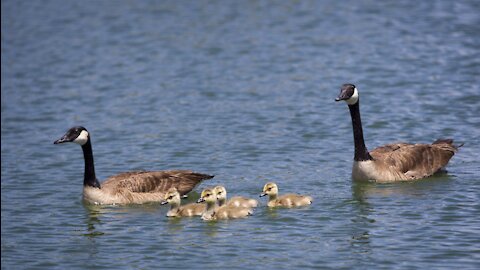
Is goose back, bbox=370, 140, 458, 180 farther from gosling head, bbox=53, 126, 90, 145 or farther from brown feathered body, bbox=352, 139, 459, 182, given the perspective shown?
gosling head, bbox=53, 126, 90, 145

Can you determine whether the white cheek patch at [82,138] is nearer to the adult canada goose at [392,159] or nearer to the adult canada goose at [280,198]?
the adult canada goose at [280,198]

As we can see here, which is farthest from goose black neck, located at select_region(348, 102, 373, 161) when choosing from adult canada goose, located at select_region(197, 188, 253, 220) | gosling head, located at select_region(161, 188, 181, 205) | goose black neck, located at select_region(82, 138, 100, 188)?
goose black neck, located at select_region(82, 138, 100, 188)

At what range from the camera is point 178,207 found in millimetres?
16156

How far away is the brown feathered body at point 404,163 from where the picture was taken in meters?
17.7

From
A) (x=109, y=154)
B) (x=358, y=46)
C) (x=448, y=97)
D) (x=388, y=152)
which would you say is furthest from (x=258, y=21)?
(x=388, y=152)

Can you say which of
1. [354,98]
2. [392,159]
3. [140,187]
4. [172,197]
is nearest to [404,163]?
[392,159]

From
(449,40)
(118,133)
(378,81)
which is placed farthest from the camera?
(449,40)

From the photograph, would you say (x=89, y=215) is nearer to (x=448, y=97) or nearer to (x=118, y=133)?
(x=118, y=133)

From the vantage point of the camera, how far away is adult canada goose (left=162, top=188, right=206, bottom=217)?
631 inches

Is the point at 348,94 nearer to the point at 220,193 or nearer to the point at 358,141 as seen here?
the point at 358,141

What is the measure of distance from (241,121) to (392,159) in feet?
17.7

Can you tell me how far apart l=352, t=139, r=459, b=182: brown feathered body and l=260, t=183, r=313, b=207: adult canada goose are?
5.93ft

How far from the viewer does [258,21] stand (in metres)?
32.1

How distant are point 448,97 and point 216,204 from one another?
347 inches
